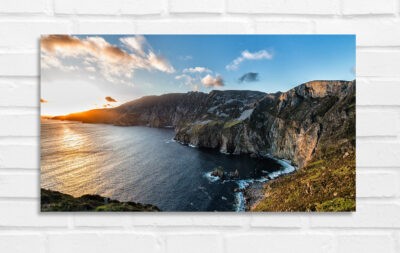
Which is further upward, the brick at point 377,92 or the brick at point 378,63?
the brick at point 378,63

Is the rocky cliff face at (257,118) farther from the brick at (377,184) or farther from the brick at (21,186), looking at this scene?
the brick at (21,186)

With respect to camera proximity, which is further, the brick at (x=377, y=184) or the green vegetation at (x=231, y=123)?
the green vegetation at (x=231, y=123)

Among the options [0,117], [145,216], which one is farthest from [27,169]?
[145,216]
